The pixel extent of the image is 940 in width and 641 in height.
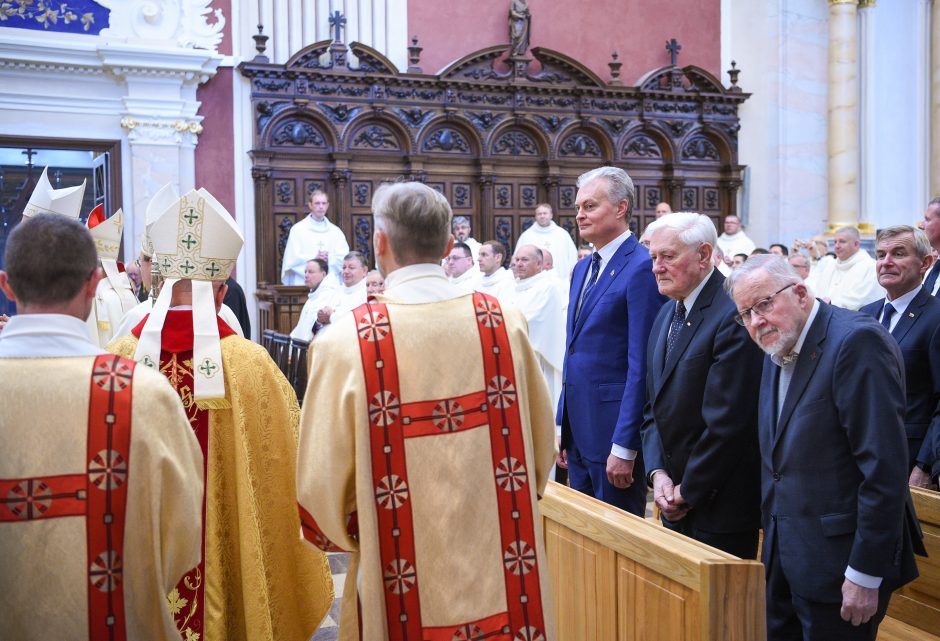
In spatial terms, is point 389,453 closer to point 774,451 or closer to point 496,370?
point 496,370

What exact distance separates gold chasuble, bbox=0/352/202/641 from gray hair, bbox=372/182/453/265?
1.98 feet

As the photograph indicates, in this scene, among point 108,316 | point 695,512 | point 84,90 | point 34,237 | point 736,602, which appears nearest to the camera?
point 34,237

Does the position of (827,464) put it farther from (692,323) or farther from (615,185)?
(615,185)

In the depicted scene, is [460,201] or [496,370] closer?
[496,370]

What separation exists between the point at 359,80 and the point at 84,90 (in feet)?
10.0

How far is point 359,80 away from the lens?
1120 cm

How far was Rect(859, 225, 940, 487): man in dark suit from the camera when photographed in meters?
3.57

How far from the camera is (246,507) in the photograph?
2811mm

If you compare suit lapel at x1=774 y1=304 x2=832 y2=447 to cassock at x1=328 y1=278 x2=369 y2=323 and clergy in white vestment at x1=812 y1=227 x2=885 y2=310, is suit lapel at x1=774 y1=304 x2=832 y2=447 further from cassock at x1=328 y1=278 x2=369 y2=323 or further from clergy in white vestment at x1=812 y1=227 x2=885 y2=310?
clergy in white vestment at x1=812 y1=227 x2=885 y2=310

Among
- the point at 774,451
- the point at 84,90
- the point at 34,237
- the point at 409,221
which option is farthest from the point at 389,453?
the point at 84,90

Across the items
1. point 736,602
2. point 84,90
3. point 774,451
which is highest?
point 84,90

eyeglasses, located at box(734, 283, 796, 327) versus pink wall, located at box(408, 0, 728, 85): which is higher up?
pink wall, located at box(408, 0, 728, 85)

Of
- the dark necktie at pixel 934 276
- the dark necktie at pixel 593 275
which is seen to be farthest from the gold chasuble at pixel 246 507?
the dark necktie at pixel 934 276

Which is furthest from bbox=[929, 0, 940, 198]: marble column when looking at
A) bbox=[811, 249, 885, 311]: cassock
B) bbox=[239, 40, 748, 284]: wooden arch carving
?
bbox=[811, 249, 885, 311]: cassock
